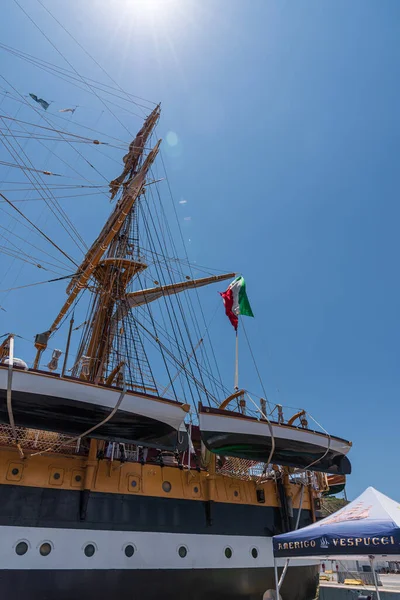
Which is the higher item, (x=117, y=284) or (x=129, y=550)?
(x=117, y=284)

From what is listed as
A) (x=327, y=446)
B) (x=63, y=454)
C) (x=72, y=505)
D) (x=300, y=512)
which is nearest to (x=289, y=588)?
(x=300, y=512)

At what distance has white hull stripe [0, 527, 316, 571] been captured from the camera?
722cm

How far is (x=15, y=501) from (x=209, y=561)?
4564 mm

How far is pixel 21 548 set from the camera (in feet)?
23.6

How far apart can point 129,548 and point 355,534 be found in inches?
187

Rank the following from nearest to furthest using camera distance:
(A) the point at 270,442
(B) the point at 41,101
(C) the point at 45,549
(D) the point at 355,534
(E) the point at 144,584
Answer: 1. (D) the point at 355,534
2. (C) the point at 45,549
3. (E) the point at 144,584
4. (A) the point at 270,442
5. (B) the point at 41,101

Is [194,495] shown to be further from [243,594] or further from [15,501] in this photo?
[15,501]

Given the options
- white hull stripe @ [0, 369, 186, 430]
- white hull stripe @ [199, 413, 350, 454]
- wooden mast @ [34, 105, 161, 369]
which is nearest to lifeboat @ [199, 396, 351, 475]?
white hull stripe @ [199, 413, 350, 454]

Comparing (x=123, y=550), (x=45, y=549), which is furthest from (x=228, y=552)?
(x=45, y=549)

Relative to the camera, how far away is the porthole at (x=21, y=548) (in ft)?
23.4

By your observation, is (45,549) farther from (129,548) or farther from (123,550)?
(129,548)

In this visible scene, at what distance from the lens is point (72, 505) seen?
7941 millimetres

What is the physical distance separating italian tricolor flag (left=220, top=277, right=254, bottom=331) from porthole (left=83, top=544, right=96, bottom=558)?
8916 millimetres

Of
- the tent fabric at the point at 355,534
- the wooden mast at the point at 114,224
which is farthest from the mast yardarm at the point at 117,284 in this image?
the tent fabric at the point at 355,534
